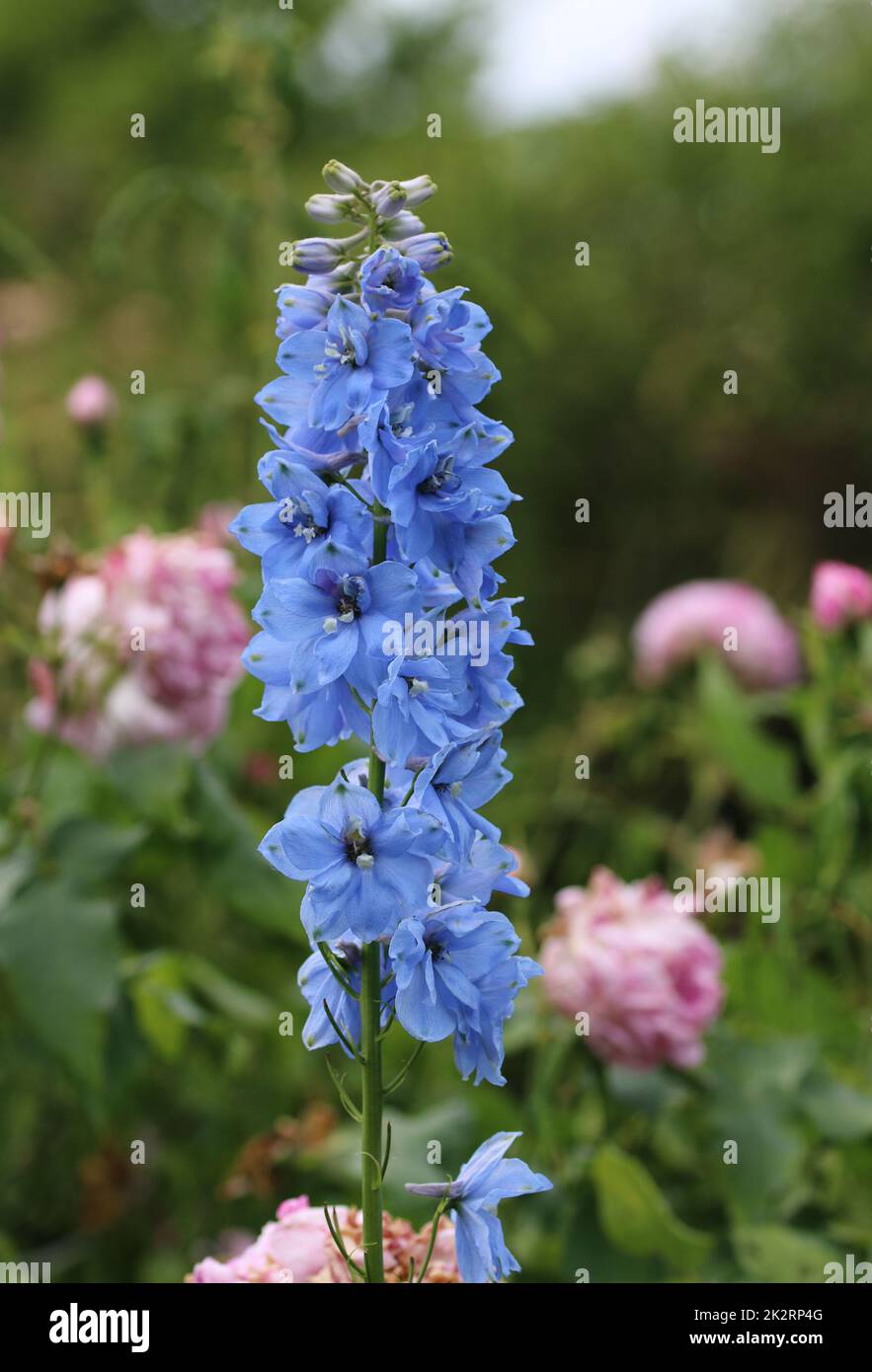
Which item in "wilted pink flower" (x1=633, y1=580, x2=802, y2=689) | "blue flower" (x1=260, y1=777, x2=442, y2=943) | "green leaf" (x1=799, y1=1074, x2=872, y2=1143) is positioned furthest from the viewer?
"wilted pink flower" (x1=633, y1=580, x2=802, y2=689)

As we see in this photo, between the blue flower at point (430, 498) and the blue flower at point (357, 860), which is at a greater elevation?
the blue flower at point (430, 498)

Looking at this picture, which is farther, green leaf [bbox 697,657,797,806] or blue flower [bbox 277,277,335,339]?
green leaf [bbox 697,657,797,806]

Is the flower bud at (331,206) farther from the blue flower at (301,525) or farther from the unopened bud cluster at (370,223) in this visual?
the blue flower at (301,525)

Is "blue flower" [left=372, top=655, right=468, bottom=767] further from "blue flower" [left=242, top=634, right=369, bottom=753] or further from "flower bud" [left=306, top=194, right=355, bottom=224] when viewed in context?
"flower bud" [left=306, top=194, right=355, bottom=224]

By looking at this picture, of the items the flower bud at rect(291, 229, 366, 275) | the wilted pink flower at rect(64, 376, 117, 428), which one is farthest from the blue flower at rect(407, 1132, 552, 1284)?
the wilted pink flower at rect(64, 376, 117, 428)

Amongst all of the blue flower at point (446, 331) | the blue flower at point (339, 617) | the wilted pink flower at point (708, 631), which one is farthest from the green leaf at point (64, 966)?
the wilted pink flower at point (708, 631)
